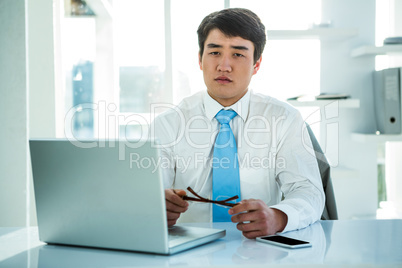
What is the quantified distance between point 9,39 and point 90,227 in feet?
4.52

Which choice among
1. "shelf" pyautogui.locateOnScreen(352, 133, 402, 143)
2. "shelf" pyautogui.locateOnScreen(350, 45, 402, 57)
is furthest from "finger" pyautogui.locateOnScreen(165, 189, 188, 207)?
"shelf" pyautogui.locateOnScreen(350, 45, 402, 57)

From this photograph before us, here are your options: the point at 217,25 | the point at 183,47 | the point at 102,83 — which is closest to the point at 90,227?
the point at 217,25

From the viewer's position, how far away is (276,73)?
2863 millimetres

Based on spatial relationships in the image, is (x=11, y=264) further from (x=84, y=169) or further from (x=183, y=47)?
(x=183, y=47)

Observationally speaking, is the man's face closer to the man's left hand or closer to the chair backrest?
the chair backrest

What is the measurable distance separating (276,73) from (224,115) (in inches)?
48.2

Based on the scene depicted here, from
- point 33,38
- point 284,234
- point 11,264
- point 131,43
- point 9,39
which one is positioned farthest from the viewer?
point 131,43

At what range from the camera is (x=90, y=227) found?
1.04m

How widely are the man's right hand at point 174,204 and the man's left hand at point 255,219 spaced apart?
0.16 m

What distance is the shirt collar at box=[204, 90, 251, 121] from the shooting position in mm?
1816

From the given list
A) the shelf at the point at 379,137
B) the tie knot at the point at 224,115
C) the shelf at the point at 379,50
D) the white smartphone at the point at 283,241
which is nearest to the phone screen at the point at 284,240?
the white smartphone at the point at 283,241

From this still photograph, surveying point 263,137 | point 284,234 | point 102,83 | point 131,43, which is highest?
point 131,43

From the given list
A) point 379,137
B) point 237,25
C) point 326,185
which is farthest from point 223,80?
point 379,137

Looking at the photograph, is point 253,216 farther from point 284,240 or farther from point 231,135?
point 231,135
